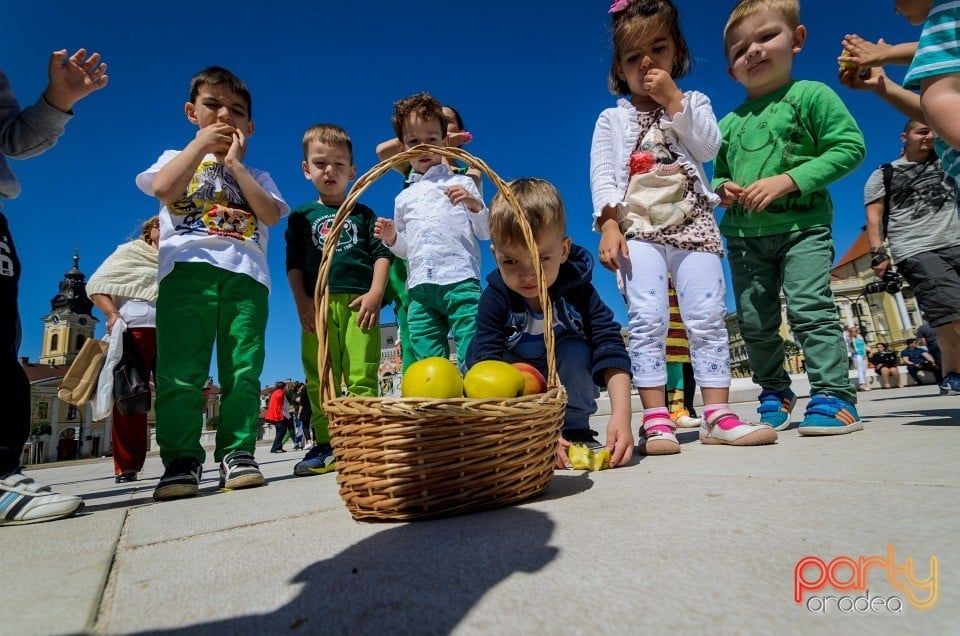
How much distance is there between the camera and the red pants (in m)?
→ 3.46

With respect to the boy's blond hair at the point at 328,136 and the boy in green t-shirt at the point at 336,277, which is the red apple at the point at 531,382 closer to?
the boy in green t-shirt at the point at 336,277

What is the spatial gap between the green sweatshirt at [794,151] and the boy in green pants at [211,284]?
2.51 meters

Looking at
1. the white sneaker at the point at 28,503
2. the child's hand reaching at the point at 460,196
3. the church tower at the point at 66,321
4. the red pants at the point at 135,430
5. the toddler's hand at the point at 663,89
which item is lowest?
the white sneaker at the point at 28,503

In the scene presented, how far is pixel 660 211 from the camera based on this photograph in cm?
246

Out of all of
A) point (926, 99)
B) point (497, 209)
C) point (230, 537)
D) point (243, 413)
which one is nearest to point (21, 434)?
point (243, 413)

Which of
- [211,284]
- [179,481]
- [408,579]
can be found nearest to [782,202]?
[408,579]

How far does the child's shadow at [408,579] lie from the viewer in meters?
0.62

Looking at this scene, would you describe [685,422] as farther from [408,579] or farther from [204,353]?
[408,579]

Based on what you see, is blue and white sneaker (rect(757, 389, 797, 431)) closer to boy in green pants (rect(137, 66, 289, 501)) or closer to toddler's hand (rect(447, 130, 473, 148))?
toddler's hand (rect(447, 130, 473, 148))

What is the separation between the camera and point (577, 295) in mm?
2287

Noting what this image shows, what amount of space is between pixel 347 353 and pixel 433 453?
191cm

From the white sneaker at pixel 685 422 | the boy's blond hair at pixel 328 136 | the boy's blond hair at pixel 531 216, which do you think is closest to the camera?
the boy's blond hair at pixel 531 216

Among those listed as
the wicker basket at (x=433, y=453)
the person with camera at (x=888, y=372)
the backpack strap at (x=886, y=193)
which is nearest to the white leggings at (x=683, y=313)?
the wicker basket at (x=433, y=453)

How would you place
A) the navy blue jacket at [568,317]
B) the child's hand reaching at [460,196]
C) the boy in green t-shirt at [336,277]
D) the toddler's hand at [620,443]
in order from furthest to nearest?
the boy in green t-shirt at [336,277]
the child's hand reaching at [460,196]
the navy blue jacket at [568,317]
the toddler's hand at [620,443]
